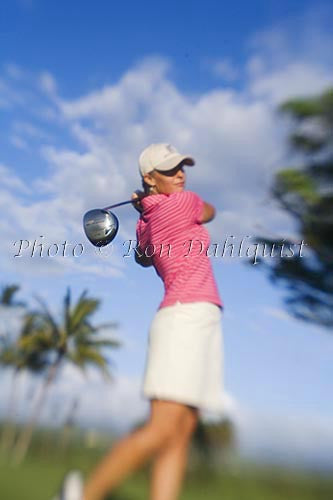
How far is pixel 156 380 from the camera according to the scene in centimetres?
142

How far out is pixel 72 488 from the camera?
1304mm

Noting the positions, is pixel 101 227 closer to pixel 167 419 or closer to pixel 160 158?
pixel 160 158

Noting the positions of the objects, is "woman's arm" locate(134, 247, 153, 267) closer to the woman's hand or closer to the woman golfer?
the woman golfer

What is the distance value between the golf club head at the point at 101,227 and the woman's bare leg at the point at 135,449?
643 millimetres

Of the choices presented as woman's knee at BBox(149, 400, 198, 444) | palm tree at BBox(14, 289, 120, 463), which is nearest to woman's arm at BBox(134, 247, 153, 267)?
woman's knee at BBox(149, 400, 198, 444)

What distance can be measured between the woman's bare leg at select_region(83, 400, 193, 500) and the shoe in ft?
0.07

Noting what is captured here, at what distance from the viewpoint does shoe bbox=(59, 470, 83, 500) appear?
1.30m

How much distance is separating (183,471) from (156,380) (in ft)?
0.96

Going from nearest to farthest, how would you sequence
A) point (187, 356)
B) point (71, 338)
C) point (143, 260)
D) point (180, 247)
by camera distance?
point (187, 356) → point (180, 247) → point (143, 260) → point (71, 338)

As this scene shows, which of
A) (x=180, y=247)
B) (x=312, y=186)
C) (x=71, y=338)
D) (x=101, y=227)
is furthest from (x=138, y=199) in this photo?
(x=71, y=338)

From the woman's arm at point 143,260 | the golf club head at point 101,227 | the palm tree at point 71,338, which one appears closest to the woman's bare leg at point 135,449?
the woman's arm at point 143,260

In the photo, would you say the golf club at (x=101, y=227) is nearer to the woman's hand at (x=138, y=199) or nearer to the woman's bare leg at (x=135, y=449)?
the woman's hand at (x=138, y=199)

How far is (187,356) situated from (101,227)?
0.61m

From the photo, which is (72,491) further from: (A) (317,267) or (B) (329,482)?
(A) (317,267)
